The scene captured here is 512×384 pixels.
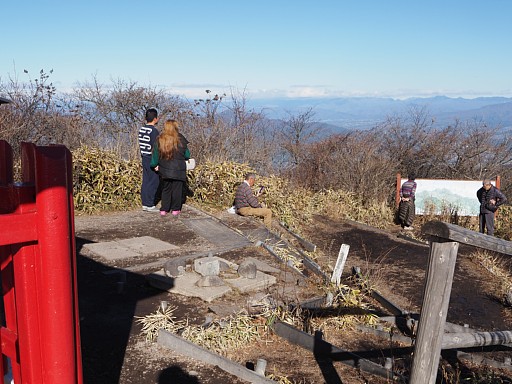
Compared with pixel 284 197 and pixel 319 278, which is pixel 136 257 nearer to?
pixel 319 278

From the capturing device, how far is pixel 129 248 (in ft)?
26.4

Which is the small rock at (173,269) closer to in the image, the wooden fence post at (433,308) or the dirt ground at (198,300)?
the dirt ground at (198,300)

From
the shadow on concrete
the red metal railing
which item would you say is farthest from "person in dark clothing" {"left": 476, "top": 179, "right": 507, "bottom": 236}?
the red metal railing

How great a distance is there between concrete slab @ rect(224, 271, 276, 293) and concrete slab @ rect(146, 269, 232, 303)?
0.15 meters

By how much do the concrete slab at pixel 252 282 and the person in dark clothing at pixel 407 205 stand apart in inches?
356

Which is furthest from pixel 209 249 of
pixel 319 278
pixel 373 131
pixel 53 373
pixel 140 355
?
pixel 373 131

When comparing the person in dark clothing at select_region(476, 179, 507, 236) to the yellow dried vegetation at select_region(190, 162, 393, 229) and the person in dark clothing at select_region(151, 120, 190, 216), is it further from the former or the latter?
the person in dark clothing at select_region(151, 120, 190, 216)

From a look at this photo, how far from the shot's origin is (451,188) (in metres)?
16.1

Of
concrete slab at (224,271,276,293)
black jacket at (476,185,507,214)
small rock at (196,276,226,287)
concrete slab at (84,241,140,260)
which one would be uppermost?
small rock at (196,276,226,287)

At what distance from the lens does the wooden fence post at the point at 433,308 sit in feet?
10.2

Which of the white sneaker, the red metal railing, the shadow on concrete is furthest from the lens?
the white sneaker

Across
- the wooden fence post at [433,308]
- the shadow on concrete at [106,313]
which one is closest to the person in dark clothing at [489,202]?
the shadow on concrete at [106,313]

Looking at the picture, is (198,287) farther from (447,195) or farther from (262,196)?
(447,195)

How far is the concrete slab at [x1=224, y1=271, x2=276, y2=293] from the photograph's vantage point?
21.4 feet
